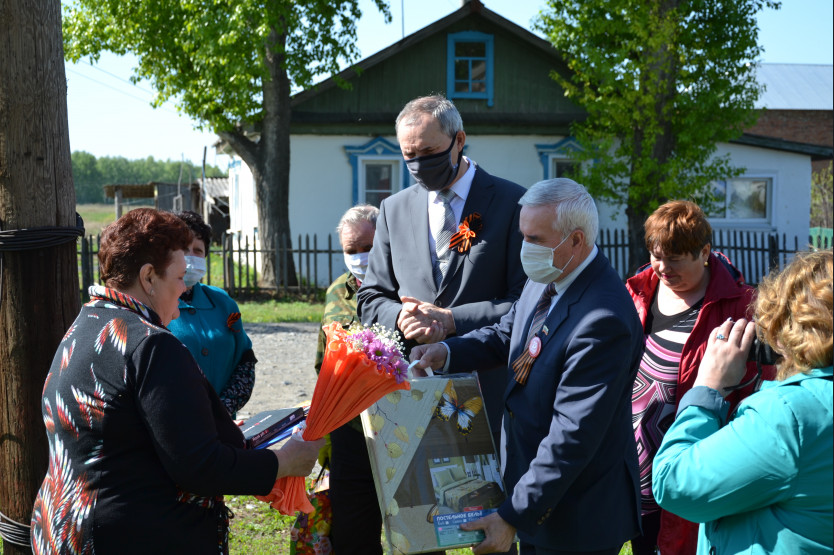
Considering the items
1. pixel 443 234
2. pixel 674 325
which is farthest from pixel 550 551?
pixel 443 234

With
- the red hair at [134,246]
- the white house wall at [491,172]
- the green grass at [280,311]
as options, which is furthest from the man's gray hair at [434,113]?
the white house wall at [491,172]

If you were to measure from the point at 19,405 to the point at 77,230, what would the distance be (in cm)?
79

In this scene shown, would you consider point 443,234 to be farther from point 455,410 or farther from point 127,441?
point 127,441

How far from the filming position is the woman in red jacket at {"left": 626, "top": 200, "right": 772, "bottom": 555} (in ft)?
11.2

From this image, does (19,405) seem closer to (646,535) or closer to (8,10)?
(8,10)

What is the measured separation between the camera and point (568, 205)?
106 inches

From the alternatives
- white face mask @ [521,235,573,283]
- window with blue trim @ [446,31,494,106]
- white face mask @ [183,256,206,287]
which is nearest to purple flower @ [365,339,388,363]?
white face mask @ [521,235,573,283]

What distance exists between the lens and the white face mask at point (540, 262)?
274 cm

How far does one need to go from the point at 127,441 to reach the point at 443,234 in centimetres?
175

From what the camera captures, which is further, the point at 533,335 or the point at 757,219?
the point at 757,219

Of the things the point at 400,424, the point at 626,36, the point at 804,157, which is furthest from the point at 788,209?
the point at 400,424

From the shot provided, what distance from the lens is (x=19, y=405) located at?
328 cm

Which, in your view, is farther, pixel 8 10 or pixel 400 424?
pixel 8 10

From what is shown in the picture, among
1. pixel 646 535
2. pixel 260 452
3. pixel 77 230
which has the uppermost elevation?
pixel 77 230
